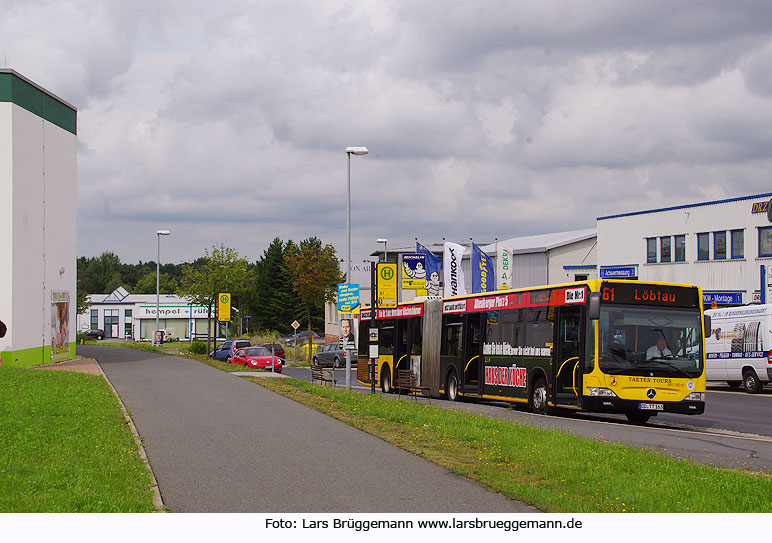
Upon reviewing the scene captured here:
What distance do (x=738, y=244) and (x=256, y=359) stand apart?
82.1ft

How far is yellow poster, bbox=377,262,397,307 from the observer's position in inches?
1270

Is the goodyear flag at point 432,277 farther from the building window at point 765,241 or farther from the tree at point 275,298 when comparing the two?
the tree at point 275,298

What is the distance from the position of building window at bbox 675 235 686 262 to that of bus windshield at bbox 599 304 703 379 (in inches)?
1269

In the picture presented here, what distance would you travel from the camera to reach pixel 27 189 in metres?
32.7

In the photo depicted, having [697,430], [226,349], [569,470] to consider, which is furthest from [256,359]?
[569,470]

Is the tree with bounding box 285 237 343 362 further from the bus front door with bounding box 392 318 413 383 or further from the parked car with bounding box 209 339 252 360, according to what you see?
the bus front door with bounding box 392 318 413 383

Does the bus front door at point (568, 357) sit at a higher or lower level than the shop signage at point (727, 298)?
lower

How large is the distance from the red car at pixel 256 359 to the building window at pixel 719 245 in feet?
76.6

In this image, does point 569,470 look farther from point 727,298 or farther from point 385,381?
point 727,298

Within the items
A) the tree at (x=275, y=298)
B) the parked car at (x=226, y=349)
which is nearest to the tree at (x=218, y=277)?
the parked car at (x=226, y=349)

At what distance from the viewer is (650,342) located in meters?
18.6

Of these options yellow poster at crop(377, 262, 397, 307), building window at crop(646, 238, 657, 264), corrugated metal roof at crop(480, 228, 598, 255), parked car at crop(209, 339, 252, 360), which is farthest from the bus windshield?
corrugated metal roof at crop(480, 228, 598, 255)

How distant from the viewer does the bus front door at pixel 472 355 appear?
24438 millimetres

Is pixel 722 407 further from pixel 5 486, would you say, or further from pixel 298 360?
pixel 298 360
